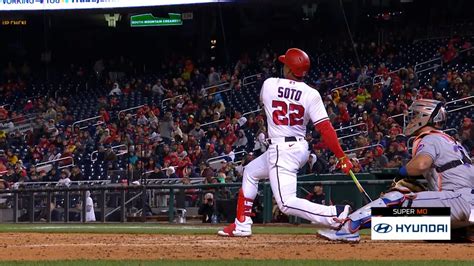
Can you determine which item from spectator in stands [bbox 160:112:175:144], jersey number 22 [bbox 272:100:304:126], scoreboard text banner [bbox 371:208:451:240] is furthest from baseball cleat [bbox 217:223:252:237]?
spectator in stands [bbox 160:112:175:144]

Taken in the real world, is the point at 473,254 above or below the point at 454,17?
below

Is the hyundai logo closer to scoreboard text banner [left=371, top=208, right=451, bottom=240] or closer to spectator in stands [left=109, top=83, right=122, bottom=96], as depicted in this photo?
scoreboard text banner [left=371, top=208, right=451, bottom=240]

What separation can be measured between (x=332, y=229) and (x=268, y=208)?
872 cm

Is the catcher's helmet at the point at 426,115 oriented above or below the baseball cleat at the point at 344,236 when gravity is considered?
above

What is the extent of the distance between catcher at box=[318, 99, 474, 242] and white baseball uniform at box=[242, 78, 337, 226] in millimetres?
409

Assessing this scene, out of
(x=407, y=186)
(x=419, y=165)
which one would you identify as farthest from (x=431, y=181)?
(x=419, y=165)

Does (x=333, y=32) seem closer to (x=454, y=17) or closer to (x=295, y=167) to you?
(x=454, y=17)

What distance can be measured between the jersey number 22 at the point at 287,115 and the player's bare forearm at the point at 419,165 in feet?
3.88

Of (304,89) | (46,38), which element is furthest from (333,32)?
(304,89)

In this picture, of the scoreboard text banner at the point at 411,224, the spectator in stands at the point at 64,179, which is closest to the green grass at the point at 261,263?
the scoreboard text banner at the point at 411,224

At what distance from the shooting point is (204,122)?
28641 mm

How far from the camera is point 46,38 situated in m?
37.4

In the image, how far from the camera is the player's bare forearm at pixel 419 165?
31.3ft

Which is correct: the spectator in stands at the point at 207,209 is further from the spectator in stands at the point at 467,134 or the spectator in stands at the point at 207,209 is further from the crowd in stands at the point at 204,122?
the spectator in stands at the point at 467,134
